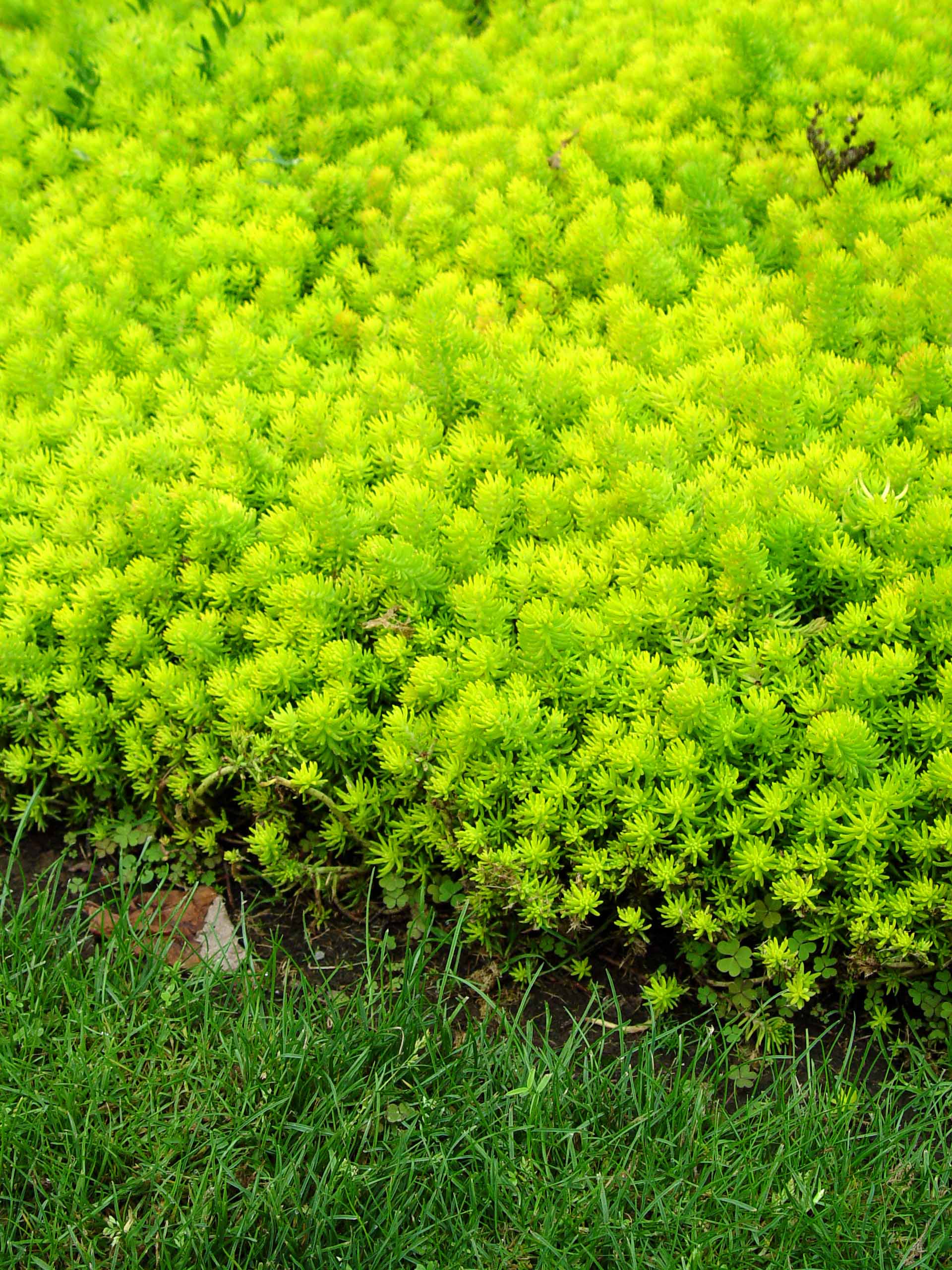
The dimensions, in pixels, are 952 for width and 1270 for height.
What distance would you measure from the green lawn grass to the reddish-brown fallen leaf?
0.32 ft

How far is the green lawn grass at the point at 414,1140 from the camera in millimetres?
1782

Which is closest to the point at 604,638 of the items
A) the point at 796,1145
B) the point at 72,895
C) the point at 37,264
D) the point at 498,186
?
the point at 796,1145

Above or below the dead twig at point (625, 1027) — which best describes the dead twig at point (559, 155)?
above

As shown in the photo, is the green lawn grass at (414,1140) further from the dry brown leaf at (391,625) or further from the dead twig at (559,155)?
the dead twig at (559,155)

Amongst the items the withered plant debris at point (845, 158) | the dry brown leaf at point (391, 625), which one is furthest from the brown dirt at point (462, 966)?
the withered plant debris at point (845, 158)

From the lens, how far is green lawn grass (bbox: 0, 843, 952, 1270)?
1782 millimetres

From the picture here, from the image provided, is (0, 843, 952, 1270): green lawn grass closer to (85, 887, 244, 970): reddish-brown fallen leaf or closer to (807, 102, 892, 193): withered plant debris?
(85, 887, 244, 970): reddish-brown fallen leaf

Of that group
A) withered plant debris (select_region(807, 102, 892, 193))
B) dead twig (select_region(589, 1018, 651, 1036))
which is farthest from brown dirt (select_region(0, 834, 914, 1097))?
withered plant debris (select_region(807, 102, 892, 193))

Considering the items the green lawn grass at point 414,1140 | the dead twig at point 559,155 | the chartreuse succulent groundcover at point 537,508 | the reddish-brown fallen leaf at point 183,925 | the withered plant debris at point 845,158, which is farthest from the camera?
the dead twig at point 559,155

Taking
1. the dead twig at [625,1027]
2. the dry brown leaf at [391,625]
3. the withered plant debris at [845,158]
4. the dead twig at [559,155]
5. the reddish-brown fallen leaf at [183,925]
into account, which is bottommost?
the dead twig at [625,1027]

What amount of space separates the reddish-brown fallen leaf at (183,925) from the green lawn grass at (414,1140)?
3.8 inches

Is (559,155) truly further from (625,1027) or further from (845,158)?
(625,1027)

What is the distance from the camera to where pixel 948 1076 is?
6.61ft

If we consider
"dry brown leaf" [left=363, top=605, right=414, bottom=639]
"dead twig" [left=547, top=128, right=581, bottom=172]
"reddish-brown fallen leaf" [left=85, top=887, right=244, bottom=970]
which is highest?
"dead twig" [left=547, top=128, right=581, bottom=172]
